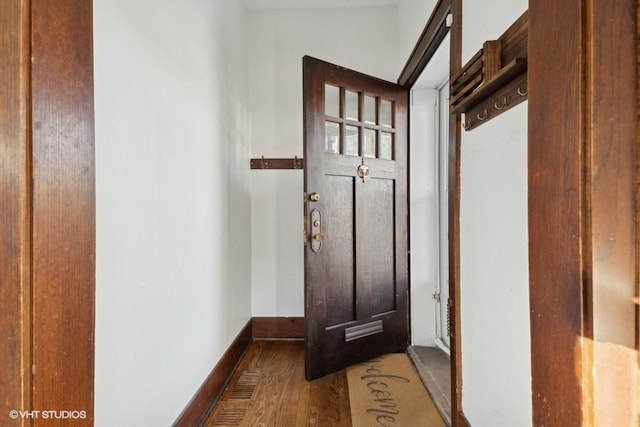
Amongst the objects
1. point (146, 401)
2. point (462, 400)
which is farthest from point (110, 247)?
point (462, 400)

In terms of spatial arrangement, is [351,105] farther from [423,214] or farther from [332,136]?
[423,214]

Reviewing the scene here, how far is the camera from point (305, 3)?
247 centimetres

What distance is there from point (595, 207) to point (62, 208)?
896 millimetres

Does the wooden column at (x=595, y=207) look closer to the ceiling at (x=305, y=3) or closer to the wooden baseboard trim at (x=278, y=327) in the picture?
the wooden baseboard trim at (x=278, y=327)

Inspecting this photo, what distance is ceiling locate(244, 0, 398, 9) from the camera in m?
2.46

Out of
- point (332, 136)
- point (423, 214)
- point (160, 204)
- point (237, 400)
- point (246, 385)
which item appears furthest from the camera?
point (423, 214)

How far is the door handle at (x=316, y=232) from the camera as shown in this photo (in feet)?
6.38

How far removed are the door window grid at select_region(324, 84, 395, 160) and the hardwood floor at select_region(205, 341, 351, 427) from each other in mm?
1451

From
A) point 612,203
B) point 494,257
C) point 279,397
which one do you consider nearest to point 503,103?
point 494,257

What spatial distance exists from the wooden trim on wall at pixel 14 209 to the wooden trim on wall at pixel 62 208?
0.04 feet

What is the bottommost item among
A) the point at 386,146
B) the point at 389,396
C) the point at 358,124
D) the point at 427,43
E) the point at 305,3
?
the point at 389,396

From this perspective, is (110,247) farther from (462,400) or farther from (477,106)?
(462,400)

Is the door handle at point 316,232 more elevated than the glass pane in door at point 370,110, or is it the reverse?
the glass pane in door at point 370,110

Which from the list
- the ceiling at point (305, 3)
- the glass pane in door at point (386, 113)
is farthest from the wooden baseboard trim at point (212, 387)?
the ceiling at point (305, 3)
